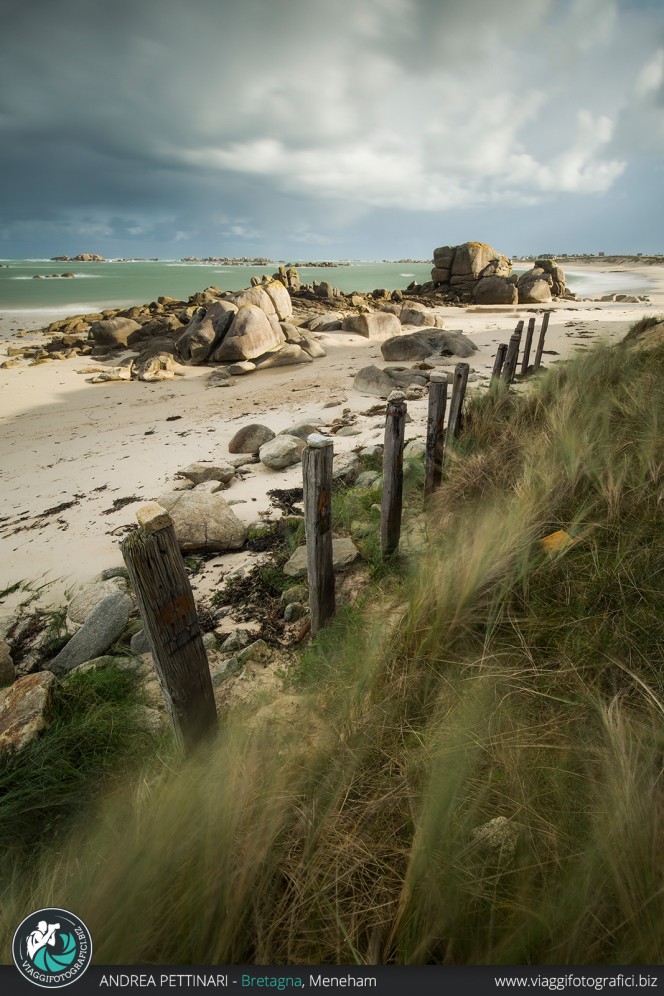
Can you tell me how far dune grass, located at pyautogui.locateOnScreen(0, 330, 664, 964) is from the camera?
1197 millimetres

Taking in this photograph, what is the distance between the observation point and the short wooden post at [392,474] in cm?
347

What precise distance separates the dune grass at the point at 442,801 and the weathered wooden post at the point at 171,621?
19 centimetres

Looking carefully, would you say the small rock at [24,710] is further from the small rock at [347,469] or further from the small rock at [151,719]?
the small rock at [347,469]

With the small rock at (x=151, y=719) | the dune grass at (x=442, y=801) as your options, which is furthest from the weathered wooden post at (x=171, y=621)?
the small rock at (x=151, y=719)

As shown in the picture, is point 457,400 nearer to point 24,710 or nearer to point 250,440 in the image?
point 250,440

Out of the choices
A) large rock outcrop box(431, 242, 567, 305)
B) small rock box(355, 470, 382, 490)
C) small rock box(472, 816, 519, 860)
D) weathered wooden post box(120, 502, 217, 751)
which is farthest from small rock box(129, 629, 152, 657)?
large rock outcrop box(431, 242, 567, 305)

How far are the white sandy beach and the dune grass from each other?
7.54 feet

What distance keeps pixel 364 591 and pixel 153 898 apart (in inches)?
85.1

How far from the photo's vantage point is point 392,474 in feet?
11.7

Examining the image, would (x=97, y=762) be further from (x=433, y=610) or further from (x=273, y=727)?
(x=433, y=610)

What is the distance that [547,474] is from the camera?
10.2 feet

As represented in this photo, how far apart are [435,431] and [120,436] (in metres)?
6.28

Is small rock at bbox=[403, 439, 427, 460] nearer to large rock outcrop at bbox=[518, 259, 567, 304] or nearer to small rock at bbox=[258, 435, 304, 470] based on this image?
small rock at bbox=[258, 435, 304, 470]

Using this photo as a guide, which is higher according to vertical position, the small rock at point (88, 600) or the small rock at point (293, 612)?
the small rock at point (293, 612)
